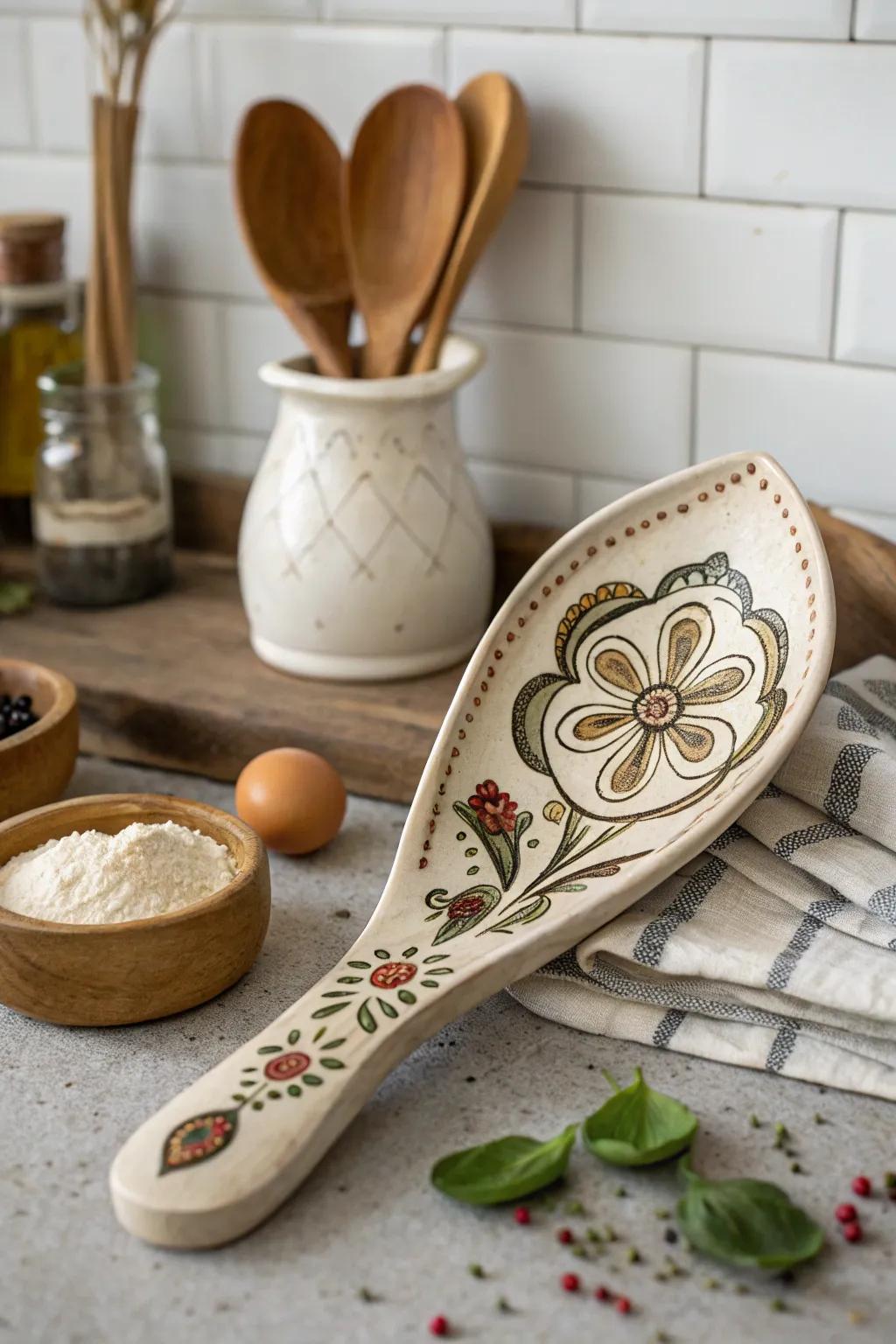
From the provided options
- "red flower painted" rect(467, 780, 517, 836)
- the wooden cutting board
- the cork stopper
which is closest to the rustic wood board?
the wooden cutting board

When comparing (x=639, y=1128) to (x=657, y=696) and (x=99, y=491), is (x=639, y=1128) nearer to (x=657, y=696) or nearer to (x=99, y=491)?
(x=657, y=696)

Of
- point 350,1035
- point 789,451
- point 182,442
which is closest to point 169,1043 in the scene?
point 350,1035

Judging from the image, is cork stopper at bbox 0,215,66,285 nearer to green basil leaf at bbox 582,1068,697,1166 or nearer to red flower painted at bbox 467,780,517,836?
red flower painted at bbox 467,780,517,836

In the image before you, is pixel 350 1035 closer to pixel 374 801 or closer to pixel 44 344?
pixel 374 801

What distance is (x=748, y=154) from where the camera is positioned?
772 mm

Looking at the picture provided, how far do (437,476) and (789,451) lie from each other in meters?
0.19

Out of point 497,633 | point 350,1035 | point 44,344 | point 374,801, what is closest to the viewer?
point 350,1035

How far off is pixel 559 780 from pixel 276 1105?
0.69 ft

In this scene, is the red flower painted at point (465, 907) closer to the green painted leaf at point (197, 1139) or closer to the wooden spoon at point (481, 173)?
the green painted leaf at point (197, 1139)

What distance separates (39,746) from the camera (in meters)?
0.68

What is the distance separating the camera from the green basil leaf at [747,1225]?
17.7 inches

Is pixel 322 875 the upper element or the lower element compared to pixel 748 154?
lower

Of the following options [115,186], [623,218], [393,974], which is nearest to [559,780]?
[393,974]

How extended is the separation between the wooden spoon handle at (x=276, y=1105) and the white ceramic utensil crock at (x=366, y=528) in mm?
294
